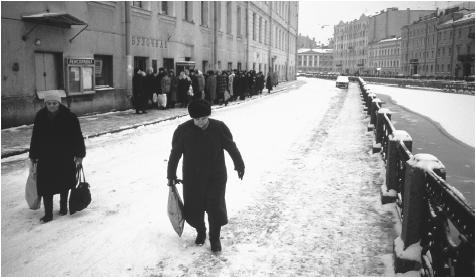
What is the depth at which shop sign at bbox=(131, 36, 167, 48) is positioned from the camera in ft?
58.3

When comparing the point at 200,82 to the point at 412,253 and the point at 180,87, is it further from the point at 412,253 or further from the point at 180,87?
the point at 412,253

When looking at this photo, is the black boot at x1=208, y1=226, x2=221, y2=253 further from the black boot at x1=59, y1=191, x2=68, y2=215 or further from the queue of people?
the queue of people

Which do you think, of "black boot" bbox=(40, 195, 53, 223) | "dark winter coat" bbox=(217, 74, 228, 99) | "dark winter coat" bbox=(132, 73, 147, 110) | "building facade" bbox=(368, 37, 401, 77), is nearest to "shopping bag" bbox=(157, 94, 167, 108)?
"dark winter coat" bbox=(132, 73, 147, 110)

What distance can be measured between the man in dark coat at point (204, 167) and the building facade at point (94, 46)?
913 centimetres

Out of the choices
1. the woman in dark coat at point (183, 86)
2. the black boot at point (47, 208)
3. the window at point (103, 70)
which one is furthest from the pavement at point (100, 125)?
the black boot at point (47, 208)

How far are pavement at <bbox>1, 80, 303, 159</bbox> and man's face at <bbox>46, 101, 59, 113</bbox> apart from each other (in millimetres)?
4224

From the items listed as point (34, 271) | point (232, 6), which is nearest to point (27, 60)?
point (34, 271)

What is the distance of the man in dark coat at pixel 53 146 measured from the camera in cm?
519

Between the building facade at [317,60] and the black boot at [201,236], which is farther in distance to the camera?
the building facade at [317,60]

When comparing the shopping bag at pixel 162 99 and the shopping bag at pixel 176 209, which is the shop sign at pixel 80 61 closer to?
the shopping bag at pixel 162 99

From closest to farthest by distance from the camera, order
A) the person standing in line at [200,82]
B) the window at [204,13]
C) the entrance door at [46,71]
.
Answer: the entrance door at [46,71], the person standing in line at [200,82], the window at [204,13]

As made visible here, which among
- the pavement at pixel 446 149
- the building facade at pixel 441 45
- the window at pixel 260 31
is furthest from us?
the building facade at pixel 441 45

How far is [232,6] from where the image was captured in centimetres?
3055

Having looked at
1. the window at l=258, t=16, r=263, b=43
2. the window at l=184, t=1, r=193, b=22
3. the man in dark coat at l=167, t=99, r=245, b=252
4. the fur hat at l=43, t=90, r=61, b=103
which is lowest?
the man in dark coat at l=167, t=99, r=245, b=252
